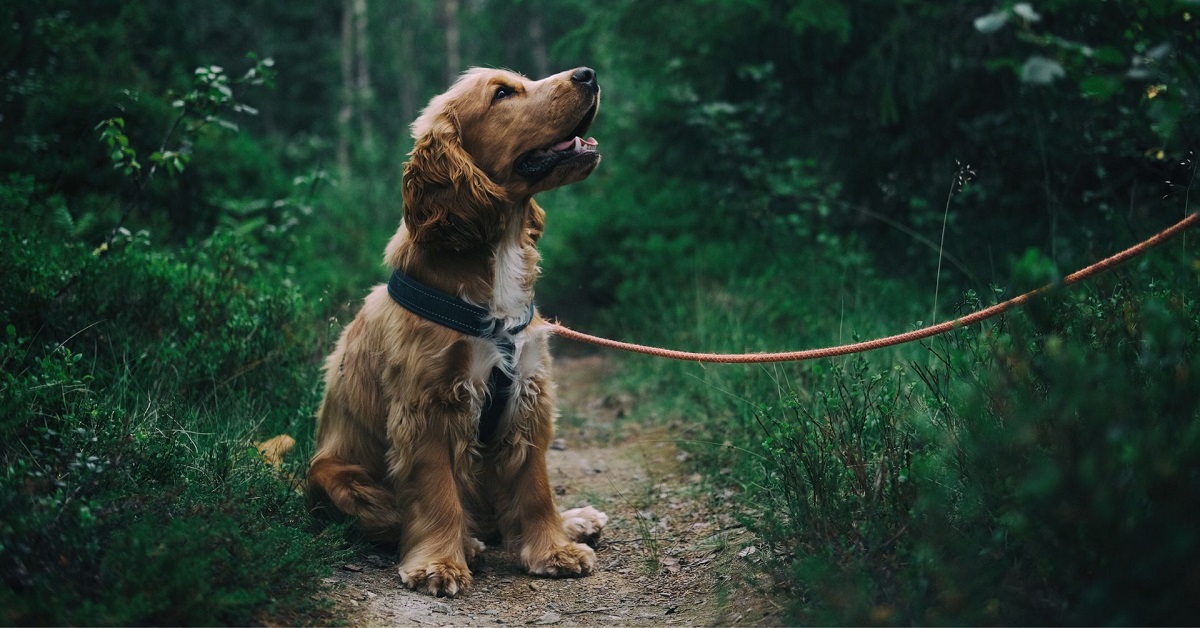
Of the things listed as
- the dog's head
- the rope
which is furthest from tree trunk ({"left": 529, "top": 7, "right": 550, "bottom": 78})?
the rope

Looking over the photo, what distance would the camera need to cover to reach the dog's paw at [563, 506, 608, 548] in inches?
146

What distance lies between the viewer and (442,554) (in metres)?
3.30

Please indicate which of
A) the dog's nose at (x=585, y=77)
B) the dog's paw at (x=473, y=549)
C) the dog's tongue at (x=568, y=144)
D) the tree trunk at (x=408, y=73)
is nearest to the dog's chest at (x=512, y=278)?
the dog's tongue at (x=568, y=144)

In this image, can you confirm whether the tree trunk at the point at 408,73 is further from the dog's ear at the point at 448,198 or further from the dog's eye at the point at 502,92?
the dog's ear at the point at 448,198

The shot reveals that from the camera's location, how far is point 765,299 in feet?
20.6

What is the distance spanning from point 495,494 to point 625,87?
7625 millimetres

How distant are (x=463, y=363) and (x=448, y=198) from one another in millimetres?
636

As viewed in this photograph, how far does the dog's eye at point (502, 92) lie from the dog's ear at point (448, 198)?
10.9 inches

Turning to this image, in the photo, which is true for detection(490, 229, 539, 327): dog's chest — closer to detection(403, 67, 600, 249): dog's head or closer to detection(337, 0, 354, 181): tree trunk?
detection(403, 67, 600, 249): dog's head

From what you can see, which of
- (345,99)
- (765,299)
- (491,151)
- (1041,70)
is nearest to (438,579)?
(491,151)

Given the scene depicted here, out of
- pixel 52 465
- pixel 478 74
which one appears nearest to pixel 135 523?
pixel 52 465

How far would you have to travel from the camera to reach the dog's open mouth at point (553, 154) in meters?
3.56

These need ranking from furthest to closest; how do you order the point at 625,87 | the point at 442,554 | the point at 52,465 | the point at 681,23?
the point at 625,87 → the point at 681,23 → the point at 442,554 → the point at 52,465

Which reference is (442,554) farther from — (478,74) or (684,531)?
(478,74)
